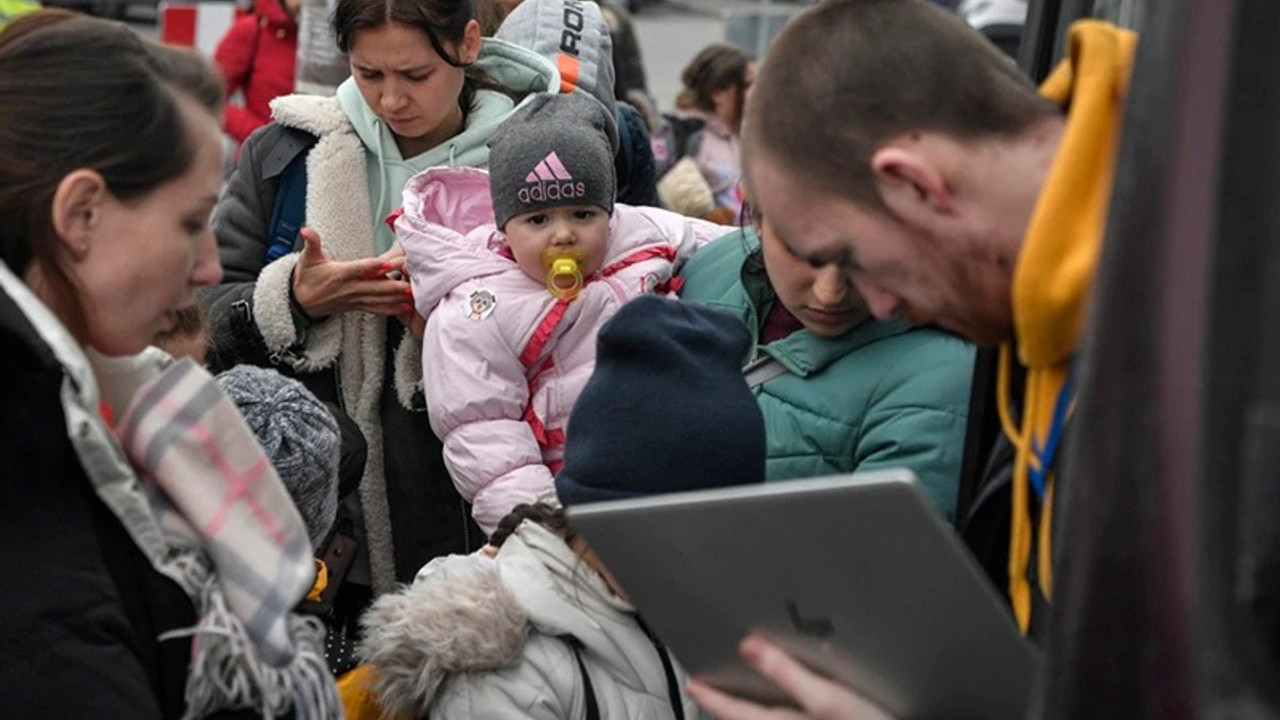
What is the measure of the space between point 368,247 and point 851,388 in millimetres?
1266

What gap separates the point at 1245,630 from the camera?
103cm

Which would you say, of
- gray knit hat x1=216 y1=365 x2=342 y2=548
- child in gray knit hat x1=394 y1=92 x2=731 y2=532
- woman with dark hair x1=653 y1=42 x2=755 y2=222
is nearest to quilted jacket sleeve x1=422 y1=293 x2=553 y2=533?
child in gray knit hat x1=394 y1=92 x2=731 y2=532

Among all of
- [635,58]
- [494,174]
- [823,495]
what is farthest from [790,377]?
[635,58]

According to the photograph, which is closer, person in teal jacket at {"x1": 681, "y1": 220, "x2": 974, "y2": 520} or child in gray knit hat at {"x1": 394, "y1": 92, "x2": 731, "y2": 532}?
person in teal jacket at {"x1": 681, "y1": 220, "x2": 974, "y2": 520}

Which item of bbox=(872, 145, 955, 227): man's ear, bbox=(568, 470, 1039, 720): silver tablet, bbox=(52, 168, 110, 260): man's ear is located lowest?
bbox=(568, 470, 1039, 720): silver tablet

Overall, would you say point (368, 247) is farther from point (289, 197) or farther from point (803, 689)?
point (803, 689)

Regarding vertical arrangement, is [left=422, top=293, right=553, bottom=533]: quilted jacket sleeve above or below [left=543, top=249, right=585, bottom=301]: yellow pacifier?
below

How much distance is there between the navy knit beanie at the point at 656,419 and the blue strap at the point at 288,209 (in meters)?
1.29

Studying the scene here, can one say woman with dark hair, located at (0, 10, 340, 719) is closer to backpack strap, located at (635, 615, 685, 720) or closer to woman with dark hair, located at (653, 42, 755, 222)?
backpack strap, located at (635, 615, 685, 720)

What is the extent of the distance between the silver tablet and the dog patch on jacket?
1.48 meters

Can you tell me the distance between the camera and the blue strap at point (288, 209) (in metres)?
3.65

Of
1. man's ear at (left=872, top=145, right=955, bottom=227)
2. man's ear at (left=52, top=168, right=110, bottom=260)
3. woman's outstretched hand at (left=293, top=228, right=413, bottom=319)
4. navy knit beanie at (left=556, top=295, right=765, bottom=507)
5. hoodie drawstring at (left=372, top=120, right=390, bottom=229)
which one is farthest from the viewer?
hoodie drawstring at (left=372, top=120, right=390, bottom=229)

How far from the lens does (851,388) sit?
2824 millimetres

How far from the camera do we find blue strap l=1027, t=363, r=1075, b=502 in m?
1.79
